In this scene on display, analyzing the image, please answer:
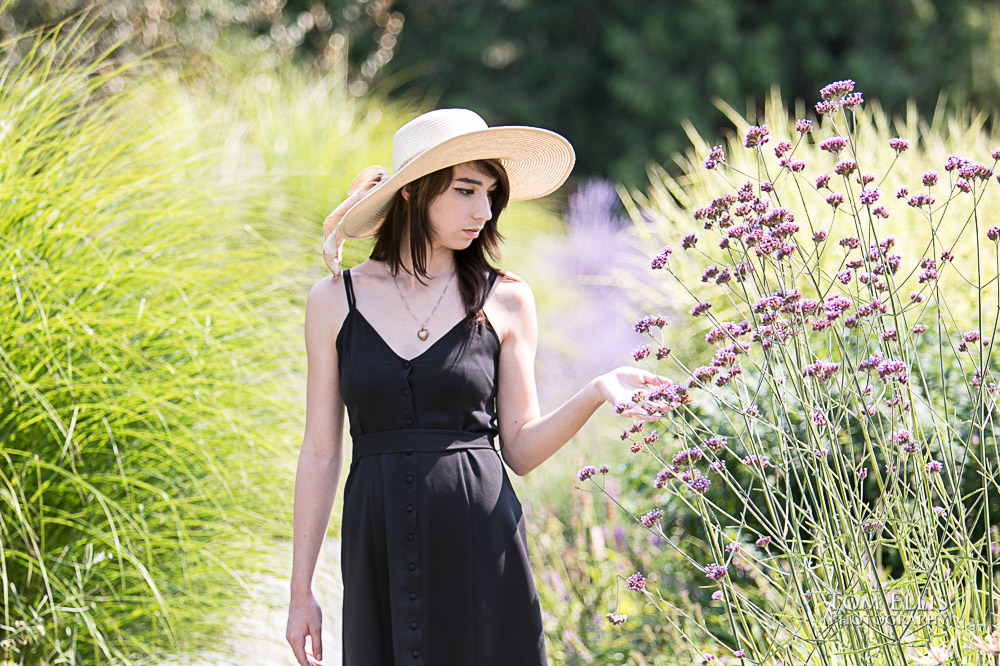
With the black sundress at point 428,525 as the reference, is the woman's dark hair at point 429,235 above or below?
above

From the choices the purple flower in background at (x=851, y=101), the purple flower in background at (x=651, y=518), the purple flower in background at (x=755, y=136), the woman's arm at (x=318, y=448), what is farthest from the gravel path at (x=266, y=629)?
the purple flower in background at (x=851, y=101)

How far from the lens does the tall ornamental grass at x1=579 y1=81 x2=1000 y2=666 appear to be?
69.0 inches

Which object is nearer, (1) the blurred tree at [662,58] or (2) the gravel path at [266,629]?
(2) the gravel path at [266,629]

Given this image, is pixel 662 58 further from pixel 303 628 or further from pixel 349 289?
pixel 303 628

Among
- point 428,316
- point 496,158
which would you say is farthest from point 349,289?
point 496,158

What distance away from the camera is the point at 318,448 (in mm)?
2170

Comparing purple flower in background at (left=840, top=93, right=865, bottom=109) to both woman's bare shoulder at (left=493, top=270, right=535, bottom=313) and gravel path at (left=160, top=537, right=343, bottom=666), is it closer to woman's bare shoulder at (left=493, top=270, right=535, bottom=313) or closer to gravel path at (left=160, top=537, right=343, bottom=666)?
woman's bare shoulder at (left=493, top=270, right=535, bottom=313)

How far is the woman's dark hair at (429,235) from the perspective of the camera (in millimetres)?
2172

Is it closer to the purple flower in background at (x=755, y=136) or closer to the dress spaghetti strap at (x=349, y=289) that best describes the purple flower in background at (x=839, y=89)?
the purple flower in background at (x=755, y=136)

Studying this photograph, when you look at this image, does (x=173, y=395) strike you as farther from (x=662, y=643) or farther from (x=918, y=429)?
(x=918, y=429)

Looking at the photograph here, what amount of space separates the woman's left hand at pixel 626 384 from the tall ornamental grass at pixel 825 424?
0.22ft

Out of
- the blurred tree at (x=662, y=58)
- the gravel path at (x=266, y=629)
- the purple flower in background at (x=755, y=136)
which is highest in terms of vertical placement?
the blurred tree at (x=662, y=58)

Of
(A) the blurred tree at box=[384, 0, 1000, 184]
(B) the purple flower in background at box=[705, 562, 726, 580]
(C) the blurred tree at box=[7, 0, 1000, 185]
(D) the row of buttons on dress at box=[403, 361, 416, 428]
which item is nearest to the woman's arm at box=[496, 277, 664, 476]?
(D) the row of buttons on dress at box=[403, 361, 416, 428]

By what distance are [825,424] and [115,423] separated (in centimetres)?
193
